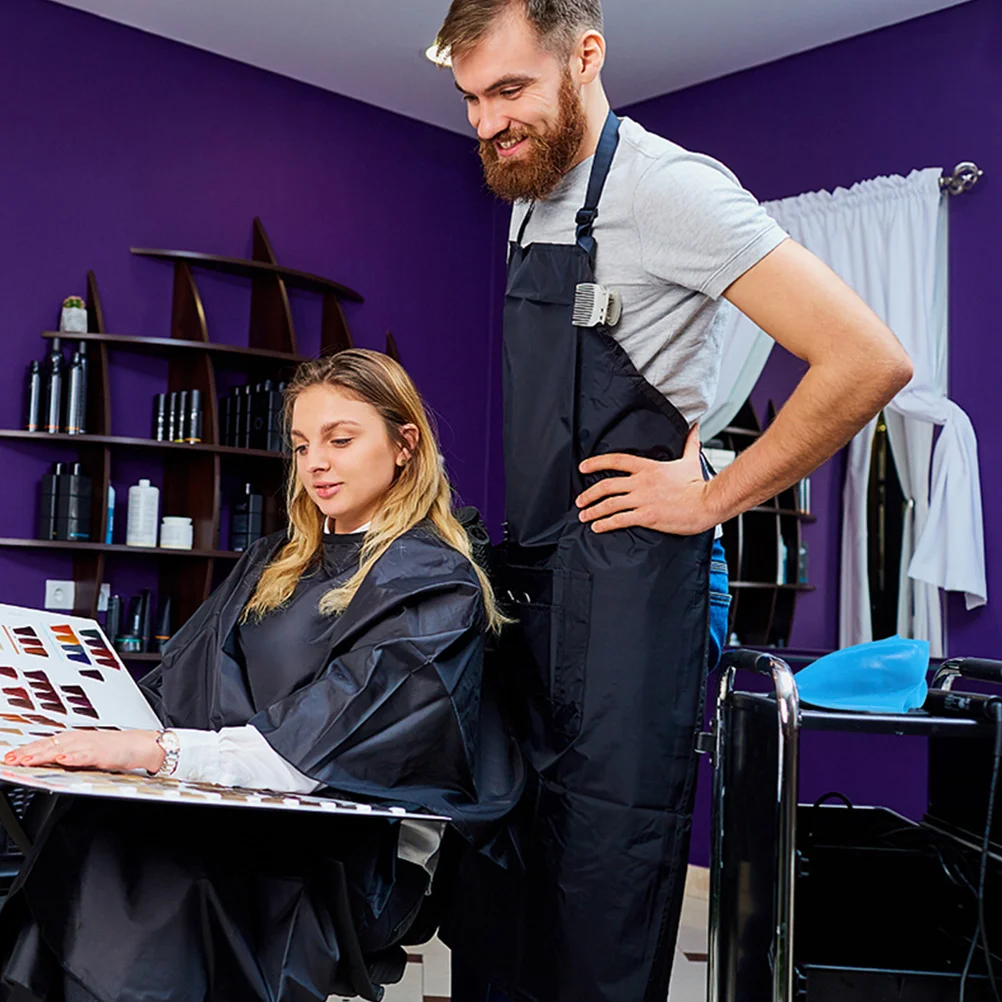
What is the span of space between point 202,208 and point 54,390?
1.03 meters

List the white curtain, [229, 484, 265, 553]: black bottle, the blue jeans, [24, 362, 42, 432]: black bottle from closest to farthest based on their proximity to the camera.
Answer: the blue jeans
the white curtain
[24, 362, 42, 432]: black bottle
[229, 484, 265, 553]: black bottle

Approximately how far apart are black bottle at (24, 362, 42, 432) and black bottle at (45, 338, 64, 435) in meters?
0.02

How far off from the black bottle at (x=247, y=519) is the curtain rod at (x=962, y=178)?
107 inches

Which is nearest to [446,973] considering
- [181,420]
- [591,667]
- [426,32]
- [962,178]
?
[591,667]

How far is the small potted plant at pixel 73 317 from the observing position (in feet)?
14.7

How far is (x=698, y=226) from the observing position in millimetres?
1560

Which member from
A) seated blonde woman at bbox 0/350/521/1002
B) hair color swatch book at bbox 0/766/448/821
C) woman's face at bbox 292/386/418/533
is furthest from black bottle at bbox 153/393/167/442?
hair color swatch book at bbox 0/766/448/821

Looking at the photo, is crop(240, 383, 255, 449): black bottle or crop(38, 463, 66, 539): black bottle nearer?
crop(38, 463, 66, 539): black bottle

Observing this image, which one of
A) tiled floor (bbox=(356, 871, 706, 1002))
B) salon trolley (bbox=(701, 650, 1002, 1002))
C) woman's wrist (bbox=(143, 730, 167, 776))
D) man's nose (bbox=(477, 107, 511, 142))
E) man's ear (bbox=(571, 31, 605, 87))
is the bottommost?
tiled floor (bbox=(356, 871, 706, 1002))

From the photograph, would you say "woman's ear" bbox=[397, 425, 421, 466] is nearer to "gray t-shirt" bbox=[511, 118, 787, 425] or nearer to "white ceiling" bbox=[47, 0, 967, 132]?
"gray t-shirt" bbox=[511, 118, 787, 425]

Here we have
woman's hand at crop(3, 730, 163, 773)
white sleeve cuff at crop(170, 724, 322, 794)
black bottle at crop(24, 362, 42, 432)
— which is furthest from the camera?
black bottle at crop(24, 362, 42, 432)

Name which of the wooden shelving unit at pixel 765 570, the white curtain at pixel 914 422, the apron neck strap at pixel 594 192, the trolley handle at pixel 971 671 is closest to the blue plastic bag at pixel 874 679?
the trolley handle at pixel 971 671

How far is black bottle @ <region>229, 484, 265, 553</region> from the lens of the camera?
470cm

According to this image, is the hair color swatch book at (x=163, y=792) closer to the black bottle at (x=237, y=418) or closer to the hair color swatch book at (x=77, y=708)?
the hair color swatch book at (x=77, y=708)
